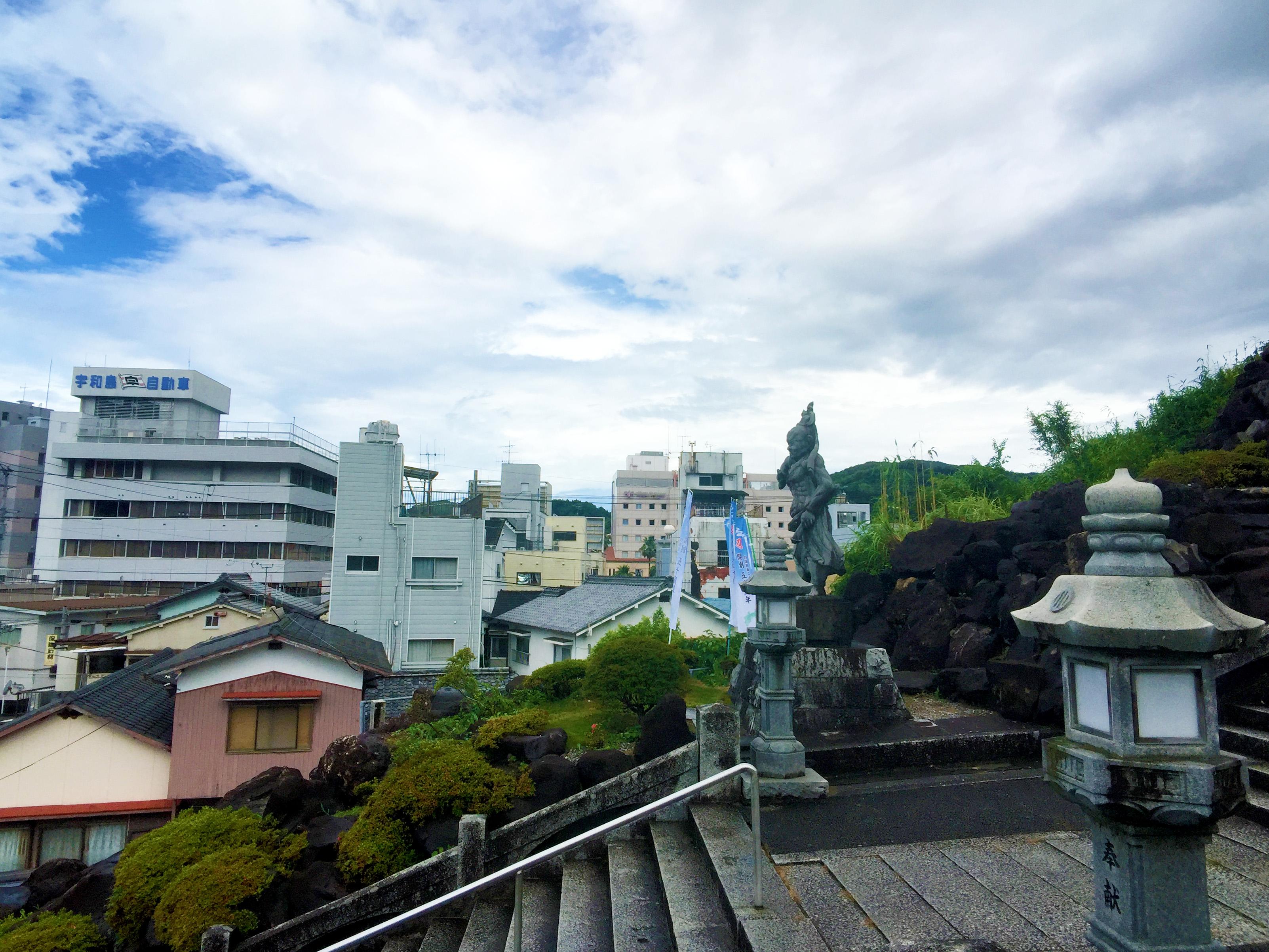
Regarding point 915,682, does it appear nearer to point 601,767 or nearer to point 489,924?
point 601,767

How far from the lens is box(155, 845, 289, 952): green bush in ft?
23.9

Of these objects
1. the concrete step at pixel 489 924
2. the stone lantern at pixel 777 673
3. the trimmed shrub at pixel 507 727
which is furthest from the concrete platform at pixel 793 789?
the trimmed shrub at pixel 507 727

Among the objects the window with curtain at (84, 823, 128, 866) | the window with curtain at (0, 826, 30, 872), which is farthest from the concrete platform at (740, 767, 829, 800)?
the window with curtain at (0, 826, 30, 872)

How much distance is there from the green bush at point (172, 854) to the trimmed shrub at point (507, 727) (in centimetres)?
237

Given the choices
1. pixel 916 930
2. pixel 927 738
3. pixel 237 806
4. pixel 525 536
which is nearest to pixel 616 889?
pixel 916 930

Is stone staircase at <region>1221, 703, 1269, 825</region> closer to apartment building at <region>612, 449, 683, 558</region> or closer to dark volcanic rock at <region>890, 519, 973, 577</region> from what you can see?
dark volcanic rock at <region>890, 519, 973, 577</region>

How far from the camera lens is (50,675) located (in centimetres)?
2438

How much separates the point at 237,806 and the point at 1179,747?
12.6 m

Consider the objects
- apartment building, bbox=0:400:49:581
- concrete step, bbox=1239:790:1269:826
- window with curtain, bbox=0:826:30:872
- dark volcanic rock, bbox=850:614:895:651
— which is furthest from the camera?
apartment building, bbox=0:400:49:581

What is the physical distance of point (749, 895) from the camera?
4953 mm

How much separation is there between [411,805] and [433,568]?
22.7m

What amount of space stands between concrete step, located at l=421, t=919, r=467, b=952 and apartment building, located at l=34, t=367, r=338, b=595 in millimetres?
40778

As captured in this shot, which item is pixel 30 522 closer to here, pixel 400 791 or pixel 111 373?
pixel 111 373

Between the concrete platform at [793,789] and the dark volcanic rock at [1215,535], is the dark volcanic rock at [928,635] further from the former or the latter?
the concrete platform at [793,789]
